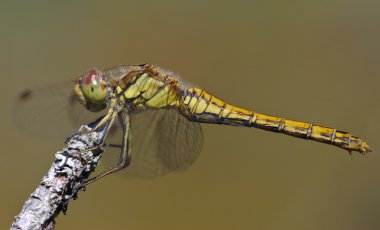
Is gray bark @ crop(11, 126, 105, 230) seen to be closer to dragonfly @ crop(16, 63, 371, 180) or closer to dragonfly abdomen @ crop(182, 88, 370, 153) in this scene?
dragonfly @ crop(16, 63, 371, 180)

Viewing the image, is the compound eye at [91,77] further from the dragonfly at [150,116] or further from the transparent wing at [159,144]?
the transparent wing at [159,144]

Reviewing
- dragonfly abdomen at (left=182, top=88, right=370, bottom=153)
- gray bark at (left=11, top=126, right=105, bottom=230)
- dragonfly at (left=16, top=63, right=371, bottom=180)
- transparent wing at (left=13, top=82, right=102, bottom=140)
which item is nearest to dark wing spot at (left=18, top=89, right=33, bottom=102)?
transparent wing at (left=13, top=82, right=102, bottom=140)

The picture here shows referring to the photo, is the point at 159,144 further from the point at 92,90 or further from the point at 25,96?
the point at 25,96

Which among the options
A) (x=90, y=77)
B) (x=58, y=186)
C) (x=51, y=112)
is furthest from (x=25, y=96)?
(x=58, y=186)

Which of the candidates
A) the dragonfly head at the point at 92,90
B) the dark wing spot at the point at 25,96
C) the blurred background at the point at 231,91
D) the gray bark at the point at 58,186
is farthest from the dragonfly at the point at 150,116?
the gray bark at the point at 58,186

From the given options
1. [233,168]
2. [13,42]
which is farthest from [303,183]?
[13,42]

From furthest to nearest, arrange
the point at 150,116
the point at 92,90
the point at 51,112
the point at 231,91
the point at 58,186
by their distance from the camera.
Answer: the point at 231,91 < the point at 51,112 < the point at 150,116 < the point at 92,90 < the point at 58,186
